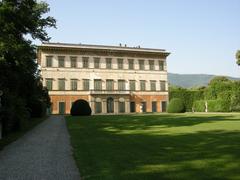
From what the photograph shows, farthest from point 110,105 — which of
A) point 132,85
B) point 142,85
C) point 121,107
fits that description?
point 142,85

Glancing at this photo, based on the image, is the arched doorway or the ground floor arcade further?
the arched doorway

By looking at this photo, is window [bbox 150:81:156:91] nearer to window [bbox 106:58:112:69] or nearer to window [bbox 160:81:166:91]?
window [bbox 160:81:166:91]

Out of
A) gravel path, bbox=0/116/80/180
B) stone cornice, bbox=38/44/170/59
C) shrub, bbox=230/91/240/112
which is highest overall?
stone cornice, bbox=38/44/170/59

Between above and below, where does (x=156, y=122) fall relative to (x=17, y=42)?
below

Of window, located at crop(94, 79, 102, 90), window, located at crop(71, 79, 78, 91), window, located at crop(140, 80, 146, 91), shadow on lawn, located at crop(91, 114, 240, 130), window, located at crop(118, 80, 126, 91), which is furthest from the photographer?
window, located at crop(140, 80, 146, 91)

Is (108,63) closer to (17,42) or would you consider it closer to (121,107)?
(121,107)

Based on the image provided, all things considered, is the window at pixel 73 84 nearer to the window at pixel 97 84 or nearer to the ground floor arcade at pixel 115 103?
the ground floor arcade at pixel 115 103

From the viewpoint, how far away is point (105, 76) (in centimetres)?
5400

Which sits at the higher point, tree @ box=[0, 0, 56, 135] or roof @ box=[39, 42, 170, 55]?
roof @ box=[39, 42, 170, 55]

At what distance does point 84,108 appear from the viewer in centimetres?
3784

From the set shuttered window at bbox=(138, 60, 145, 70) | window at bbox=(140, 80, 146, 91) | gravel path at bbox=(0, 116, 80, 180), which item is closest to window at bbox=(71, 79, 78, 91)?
window at bbox=(140, 80, 146, 91)

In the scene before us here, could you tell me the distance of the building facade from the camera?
51.7 meters

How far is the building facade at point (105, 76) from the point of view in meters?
51.7

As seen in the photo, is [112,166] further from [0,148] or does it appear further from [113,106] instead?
[113,106]
